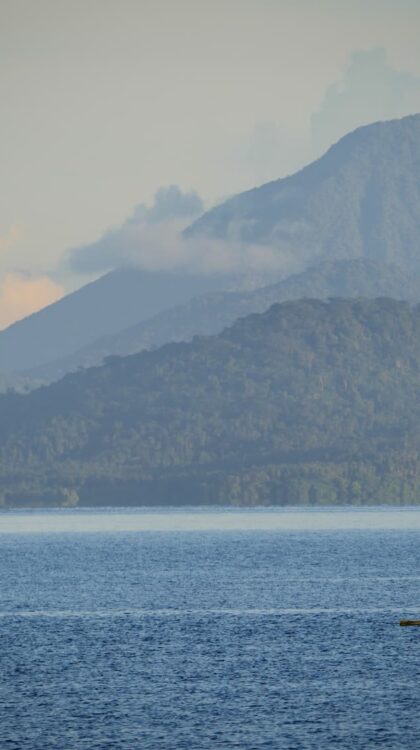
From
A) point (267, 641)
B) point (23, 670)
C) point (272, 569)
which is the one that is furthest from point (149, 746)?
point (272, 569)

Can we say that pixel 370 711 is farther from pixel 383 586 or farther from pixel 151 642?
pixel 383 586

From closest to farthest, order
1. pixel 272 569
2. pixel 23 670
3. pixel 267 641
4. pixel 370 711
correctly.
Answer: pixel 370 711 → pixel 23 670 → pixel 267 641 → pixel 272 569

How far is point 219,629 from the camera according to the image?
115250 millimetres

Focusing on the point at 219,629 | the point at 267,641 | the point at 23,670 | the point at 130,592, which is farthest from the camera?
the point at 130,592

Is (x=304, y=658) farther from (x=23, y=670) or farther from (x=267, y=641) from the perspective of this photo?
(x=23, y=670)

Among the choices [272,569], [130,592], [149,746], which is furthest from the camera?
[272,569]

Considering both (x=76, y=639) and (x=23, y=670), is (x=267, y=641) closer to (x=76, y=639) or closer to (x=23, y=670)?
(x=76, y=639)

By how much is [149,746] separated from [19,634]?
154 feet

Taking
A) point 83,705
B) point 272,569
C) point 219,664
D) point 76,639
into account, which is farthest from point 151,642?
point 272,569

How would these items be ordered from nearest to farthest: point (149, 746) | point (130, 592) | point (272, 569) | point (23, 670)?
1. point (149, 746)
2. point (23, 670)
3. point (130, 592)
4. point (272, 569)

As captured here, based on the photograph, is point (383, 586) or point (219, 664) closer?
point (219, 664)

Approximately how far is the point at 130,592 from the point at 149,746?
87.2 meters

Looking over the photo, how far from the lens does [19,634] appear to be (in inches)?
4469

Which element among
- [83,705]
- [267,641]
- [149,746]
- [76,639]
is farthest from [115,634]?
[149,746]
